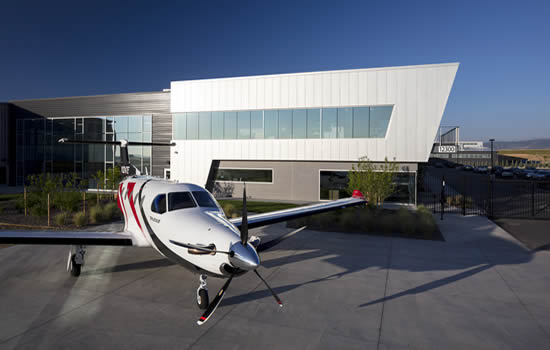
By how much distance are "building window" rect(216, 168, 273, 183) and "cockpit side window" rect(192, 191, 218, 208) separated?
17.3 m

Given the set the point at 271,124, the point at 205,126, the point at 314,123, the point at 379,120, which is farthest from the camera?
the point at 205,126

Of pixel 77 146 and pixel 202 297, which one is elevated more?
pixel 77 146

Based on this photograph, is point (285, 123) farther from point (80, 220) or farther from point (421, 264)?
point (421, 264)

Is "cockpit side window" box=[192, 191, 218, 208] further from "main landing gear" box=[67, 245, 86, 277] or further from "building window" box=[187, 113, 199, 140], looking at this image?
"building window" box=[187, 113, 199, 140]

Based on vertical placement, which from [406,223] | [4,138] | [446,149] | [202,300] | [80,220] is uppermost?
[4,138]

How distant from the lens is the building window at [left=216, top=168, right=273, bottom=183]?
24.8 m

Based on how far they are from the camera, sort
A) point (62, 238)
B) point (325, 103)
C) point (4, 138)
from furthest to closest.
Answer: point (4, 138) → point (325, 103) → point (62, 238)

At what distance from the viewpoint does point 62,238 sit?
669 centimetres

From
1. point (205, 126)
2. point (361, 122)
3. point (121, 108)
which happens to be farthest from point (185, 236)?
point (121, 108)

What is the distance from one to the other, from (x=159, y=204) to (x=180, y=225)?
123 centimetres

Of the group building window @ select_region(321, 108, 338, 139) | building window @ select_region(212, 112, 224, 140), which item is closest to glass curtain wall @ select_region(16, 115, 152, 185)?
building window @ select_region(212, 112, 224, 140)

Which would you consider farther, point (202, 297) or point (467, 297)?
point (467, 297)

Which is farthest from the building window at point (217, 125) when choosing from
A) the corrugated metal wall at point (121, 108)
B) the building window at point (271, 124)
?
the corrugated metal wall at point (121, 108)

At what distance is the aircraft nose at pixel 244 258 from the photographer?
4.98 meters
